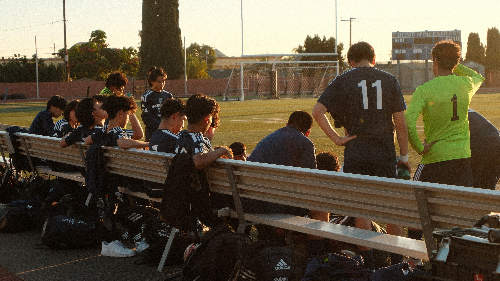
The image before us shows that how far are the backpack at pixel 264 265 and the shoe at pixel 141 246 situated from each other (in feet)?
5.32

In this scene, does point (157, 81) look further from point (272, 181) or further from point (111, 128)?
point (272, 181)

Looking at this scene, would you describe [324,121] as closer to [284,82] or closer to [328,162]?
[328,162]

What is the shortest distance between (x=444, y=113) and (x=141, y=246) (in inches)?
103

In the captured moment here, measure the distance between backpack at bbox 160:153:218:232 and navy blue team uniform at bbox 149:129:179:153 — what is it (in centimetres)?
96

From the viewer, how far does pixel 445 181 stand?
14.3 ft

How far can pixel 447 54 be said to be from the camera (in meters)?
4.31

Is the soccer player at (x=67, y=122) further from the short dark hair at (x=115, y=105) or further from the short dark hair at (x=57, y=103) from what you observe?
the short dark hair at (x=115, y=105)

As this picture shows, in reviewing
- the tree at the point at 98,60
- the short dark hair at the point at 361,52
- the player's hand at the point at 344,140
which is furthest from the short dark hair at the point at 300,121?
the tree at the point at 98,60

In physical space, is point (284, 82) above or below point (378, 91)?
above

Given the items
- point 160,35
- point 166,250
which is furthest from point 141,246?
point 160,35

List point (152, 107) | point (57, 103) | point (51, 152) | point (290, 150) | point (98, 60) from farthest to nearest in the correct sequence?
→ point (98, 60) < point (152, 107) < point (57, 103) < point (51, 152) < point (290, 150)

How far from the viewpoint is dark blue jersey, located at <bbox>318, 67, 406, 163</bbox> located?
4242mm

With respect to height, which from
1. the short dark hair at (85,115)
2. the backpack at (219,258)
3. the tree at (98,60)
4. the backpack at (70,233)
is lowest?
the backpack at (70,233)

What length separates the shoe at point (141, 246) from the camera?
196 inches
